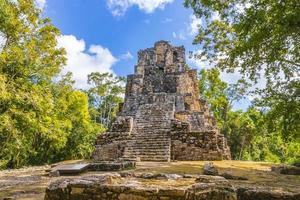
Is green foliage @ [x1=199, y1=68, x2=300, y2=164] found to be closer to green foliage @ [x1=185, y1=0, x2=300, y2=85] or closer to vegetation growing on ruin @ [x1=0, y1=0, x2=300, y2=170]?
vegetation growing on ruin @ [x1=0, y1=0, x2=300, y2=170]

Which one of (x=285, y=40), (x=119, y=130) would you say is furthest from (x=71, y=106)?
(x=285, y=40)

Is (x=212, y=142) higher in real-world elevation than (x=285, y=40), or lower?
lower

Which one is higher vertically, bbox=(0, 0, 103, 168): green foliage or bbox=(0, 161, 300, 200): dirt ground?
bbox=(0, 0, 103, 168): green foliage

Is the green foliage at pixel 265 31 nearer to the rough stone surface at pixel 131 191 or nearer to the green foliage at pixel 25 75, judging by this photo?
the rough stone surface at pixel 131 191

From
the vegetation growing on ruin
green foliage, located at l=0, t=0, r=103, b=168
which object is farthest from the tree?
green foliage, located at l=0, t=0, r=103, b=168

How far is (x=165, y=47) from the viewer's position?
2744cm

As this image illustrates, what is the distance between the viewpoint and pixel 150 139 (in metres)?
14.3

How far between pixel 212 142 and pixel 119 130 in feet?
16.3

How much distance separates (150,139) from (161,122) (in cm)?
206

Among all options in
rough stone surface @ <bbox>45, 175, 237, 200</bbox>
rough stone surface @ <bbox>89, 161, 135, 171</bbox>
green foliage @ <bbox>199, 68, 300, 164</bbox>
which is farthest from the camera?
green foliage @ <bbox>199, 68, 300, 164</bbox>

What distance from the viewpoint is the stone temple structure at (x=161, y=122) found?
43.9ft

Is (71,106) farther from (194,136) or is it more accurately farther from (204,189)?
(204,189)

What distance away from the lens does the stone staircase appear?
13086mm

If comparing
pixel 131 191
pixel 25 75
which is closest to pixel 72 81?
pixel 25 75
